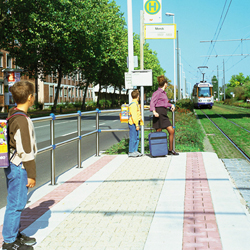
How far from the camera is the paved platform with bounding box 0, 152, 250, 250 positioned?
12.6 ft

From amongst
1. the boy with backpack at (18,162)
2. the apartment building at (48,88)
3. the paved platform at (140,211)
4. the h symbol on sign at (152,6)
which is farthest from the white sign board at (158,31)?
the apartment building at (48,88)

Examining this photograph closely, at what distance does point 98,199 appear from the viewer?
18.1ft

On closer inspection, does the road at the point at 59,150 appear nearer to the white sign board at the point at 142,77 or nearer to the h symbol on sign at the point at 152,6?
the white sign board at the point at 142,77

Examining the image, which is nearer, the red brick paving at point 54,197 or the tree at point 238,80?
the red brick paving at point 54,197

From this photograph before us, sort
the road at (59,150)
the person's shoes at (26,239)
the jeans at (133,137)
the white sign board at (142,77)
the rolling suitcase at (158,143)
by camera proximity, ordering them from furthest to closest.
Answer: the white sign board at (142,77) → the jeans at (133,137) → the rolling suitcase at (158,143) → the road at (59,150) → the person's shoes at (26,239)

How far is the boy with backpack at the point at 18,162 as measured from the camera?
3.47m

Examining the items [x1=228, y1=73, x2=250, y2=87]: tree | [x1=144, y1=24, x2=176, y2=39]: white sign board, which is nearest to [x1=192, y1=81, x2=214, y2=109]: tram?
[x1=144, y1=24, x2=176, y2=39]: white sign board

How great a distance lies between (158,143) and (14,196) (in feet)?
18.7

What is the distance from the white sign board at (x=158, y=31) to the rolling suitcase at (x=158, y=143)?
263cm

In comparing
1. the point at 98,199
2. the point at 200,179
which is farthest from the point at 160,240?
the point at 200,179

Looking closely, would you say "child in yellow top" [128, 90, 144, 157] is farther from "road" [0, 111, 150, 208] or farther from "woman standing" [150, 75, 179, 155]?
"road" [0, 111, 150, 208]

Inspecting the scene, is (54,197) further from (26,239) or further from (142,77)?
(142,77)

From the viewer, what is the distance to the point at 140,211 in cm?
486

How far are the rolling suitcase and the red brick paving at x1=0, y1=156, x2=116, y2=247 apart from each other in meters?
1.26
